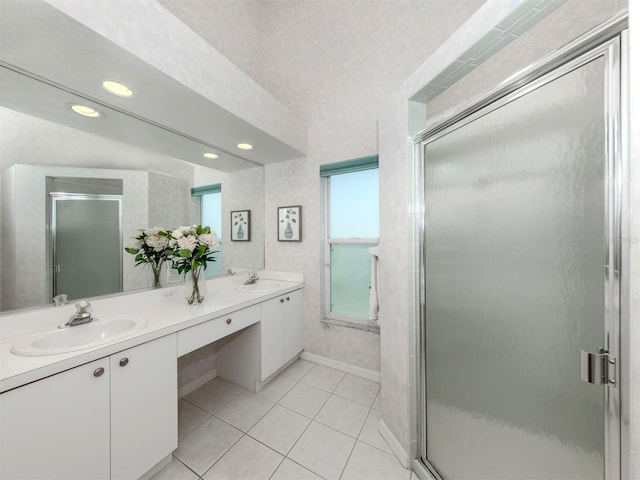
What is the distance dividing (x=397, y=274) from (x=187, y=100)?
1.65m

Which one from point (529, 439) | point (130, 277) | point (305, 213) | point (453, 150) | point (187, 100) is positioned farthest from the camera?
point (305, 213)

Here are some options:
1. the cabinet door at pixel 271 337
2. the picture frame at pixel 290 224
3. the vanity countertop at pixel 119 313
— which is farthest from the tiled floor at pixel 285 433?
the picture frame at pixel 290 224

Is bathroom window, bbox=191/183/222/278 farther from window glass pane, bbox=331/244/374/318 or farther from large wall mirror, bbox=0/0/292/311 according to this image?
window glass pane, bbox=331/244/374/318

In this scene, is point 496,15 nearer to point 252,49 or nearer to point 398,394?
point 398,394

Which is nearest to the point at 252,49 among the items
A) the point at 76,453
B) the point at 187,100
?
the point at 187,100

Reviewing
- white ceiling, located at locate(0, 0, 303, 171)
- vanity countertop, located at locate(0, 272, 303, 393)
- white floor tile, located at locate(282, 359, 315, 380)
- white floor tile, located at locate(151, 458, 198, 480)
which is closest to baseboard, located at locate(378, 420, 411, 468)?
white floor tile, located at locate(282, 359, 315, 380)

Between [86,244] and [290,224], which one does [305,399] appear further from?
[86,244]

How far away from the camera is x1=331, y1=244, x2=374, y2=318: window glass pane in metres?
2.29

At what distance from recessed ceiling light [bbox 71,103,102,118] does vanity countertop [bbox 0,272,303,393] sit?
44.2 inches

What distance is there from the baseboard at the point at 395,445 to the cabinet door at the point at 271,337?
0.96 meters

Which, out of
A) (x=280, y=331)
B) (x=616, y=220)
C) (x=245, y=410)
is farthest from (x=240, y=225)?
(x=616, y=220)

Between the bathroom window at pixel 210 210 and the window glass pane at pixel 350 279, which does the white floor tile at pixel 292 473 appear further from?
the bathroom window at pixel 210 210

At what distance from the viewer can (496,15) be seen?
0.85 metres

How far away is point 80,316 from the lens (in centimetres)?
124
